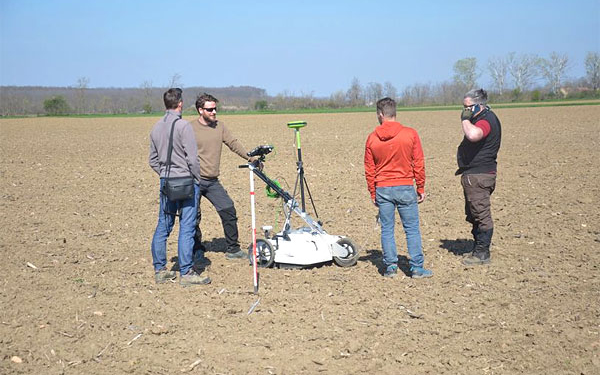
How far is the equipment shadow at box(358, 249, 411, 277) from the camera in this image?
7.74 meters

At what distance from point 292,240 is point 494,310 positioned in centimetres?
258

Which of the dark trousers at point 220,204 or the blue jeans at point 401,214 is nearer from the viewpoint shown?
the blue jeans at point 401,214

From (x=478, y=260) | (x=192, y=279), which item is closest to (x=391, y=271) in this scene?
Result: (x=478, y=260)

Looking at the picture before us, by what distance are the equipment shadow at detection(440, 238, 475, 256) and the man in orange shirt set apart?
1.37m

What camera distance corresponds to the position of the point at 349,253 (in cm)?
774

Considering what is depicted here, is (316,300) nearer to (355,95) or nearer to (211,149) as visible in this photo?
(211,149)

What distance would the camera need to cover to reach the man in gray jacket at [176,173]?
6.95 metres

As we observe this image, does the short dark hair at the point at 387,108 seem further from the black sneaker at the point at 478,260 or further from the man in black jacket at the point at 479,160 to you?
the black sneaker at the point at 478,260

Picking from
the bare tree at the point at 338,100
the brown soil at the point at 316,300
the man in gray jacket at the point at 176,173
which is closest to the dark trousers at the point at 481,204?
the brown soil at the point at 316,300

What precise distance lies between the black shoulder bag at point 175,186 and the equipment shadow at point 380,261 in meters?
2.54

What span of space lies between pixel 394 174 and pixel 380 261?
5.25ft

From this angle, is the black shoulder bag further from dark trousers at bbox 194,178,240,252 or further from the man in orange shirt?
the man in orange shirt

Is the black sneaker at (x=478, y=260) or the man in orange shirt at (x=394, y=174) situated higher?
the man in orange shirt at (x=394, y=174)

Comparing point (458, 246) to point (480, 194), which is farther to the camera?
point (458, 246)
